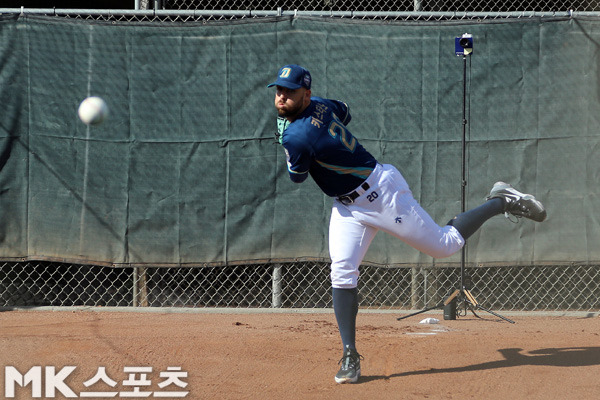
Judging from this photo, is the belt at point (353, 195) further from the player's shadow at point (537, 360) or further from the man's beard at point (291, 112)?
the player's shadow at point (537, 360)

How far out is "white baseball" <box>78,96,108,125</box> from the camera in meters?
6.82

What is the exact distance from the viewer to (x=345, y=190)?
4742 millimetres

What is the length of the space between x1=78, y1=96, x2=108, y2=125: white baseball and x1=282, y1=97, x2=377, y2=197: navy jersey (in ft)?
8.99

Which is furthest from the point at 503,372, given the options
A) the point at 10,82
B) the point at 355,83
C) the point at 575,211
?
the point at 10,82

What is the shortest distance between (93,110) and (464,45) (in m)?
3.18

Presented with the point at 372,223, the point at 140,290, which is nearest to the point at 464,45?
the point at 372,223

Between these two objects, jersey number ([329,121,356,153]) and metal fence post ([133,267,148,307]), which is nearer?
jersey number ([329,121,356,153])

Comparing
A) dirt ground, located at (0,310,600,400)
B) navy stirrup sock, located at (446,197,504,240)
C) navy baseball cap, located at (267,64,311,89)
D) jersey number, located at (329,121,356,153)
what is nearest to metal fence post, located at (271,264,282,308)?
dirt ground, located at (0,310,600,400)

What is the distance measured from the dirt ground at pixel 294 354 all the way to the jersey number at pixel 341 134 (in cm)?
139

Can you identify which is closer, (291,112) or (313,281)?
(291,112)

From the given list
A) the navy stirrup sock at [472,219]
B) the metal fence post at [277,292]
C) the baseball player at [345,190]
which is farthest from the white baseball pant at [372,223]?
the metal fence post at [277,292]

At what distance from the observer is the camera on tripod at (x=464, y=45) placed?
6.30m

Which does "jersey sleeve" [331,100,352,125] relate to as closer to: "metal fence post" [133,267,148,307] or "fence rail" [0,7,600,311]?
"fence rail" [0,7,600,311]

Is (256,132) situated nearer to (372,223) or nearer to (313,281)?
(313,281)
